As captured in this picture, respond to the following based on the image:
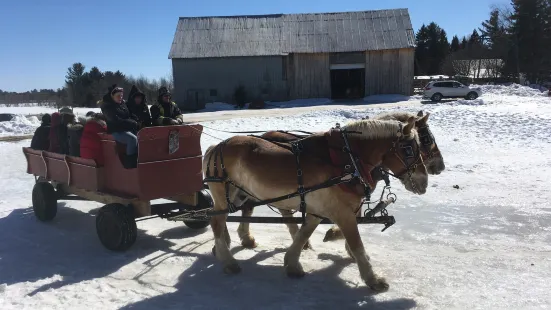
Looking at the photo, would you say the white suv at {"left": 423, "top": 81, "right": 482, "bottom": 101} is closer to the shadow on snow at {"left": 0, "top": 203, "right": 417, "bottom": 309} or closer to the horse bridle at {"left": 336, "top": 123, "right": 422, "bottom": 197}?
the shadow on snow at {"left": 0, "top": 203, "right": 417, "bottom": 309}

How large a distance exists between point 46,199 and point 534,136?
1282 centimetres

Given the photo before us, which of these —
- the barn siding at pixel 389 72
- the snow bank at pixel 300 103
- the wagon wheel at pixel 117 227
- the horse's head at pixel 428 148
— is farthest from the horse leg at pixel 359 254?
the barn siding at pixel 389 72

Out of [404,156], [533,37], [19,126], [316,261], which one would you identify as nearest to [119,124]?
[316,261]

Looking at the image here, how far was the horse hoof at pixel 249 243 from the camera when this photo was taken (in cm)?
608

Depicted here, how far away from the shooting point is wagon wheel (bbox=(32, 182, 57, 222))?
7129mm

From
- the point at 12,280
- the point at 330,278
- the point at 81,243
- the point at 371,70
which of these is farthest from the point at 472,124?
the point at 371,70

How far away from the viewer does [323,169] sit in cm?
473

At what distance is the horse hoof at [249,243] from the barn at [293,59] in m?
28.9

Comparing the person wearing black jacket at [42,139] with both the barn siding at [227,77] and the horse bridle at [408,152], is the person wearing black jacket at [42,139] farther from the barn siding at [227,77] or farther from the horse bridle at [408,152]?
the barn siding at [227,77]

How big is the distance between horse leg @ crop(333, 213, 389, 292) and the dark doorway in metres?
31.9

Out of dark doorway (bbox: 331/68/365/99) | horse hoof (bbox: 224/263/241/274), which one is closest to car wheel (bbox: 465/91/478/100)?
dark doorway (bbox: 331/68/365/99)

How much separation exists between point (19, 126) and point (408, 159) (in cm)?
1885

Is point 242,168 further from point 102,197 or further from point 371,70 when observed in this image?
point 371,70

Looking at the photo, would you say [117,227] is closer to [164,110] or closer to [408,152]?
[164,110]
